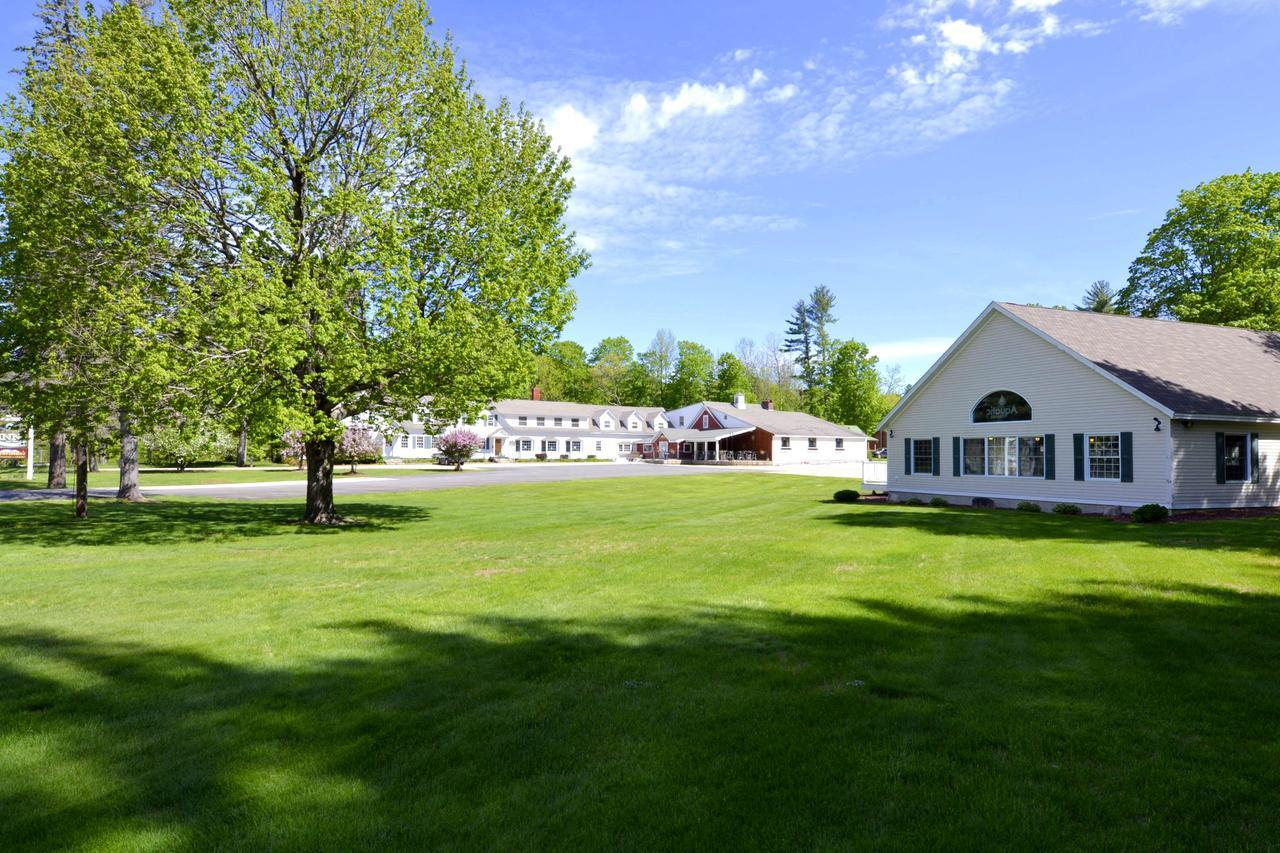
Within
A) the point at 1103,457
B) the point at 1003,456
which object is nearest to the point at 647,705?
the point at 1103,457

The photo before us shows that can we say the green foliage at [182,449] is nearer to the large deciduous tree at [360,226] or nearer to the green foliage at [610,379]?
the large deciduous tree at [360,226]

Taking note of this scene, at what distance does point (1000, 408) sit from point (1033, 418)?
4.29 feet

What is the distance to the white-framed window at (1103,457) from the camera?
72.4 feet

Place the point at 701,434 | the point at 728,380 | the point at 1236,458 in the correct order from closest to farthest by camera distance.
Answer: the point at 1236,458 < the point at 701,434 < the point at 728,380

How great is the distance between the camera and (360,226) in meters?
18.0

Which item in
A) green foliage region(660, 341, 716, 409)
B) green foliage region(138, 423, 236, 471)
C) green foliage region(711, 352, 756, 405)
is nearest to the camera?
green foliage region(138, 423, 236, 471)

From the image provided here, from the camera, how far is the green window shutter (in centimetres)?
2223

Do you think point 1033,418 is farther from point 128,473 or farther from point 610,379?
point 610,379

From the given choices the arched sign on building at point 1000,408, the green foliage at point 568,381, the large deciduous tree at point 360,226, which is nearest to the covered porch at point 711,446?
the green foliage at point 568,381

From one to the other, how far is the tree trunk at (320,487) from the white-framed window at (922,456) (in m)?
20.9

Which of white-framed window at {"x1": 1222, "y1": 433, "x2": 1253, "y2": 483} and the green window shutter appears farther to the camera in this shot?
the green window shutter

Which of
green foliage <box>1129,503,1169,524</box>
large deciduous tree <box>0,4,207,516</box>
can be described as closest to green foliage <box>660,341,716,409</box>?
green foliage <box>1129,503,1169,524</box>

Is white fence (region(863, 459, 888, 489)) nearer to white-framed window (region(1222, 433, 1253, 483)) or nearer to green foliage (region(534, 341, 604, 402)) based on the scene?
white-framed window (region(1222, 433, 1253, 483))

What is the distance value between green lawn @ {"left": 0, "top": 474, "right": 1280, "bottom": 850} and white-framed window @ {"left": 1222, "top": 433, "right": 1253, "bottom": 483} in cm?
1159
